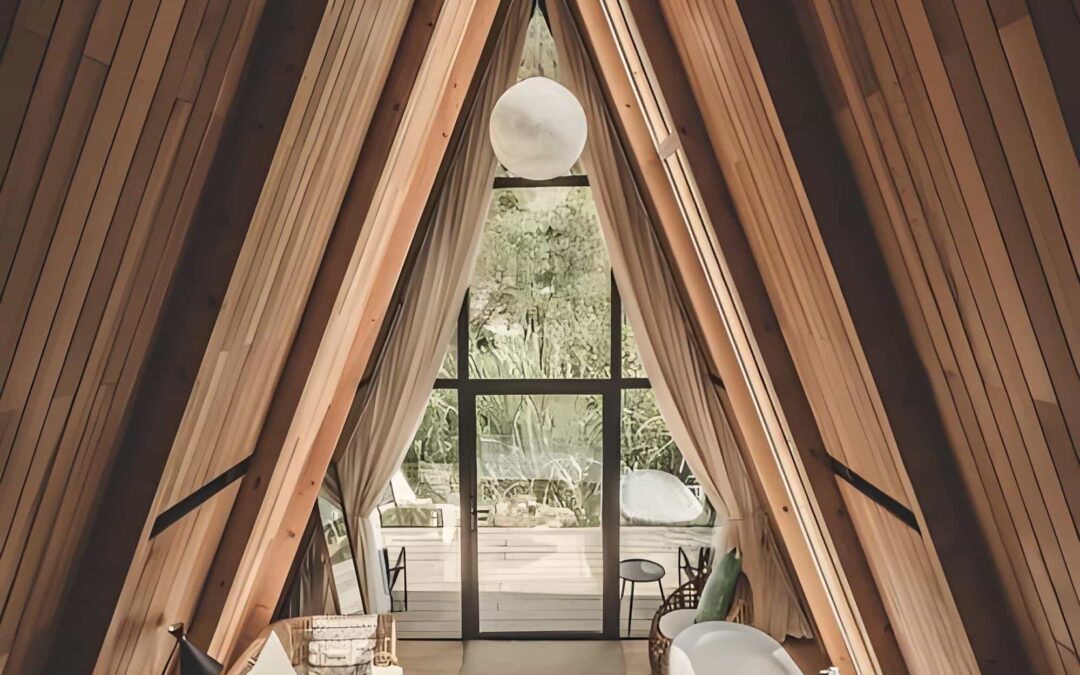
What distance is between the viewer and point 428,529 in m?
4.35

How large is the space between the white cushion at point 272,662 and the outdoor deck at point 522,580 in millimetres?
1711

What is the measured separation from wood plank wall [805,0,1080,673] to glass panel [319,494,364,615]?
3470 millimetres

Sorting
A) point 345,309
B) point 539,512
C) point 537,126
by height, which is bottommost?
point 539,512

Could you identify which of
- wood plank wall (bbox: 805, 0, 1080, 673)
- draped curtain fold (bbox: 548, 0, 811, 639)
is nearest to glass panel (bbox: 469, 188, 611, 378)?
draped curtain fold (bbox: 548, 0, 811, 639)

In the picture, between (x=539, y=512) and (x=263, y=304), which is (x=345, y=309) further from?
(x=539, y=512)

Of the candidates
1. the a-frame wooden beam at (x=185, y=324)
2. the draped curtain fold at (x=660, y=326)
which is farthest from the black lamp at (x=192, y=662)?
the draped curtain fold at (x=660, y=326)

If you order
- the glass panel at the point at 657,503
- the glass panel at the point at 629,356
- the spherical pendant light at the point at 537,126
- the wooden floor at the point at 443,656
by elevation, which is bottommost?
the wooden floor at the point at 443,656

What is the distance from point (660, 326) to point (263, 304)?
2551 millimetres

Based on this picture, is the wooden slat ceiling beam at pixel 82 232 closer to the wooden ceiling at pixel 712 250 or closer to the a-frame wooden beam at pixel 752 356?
the wooden ceiling at pixel 712 250

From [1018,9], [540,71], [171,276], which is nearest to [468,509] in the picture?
[540,71]

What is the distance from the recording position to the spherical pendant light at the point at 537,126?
232 cm

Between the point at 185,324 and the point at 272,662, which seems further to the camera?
the point at 272,662

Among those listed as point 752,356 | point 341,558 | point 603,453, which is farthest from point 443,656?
point 752,356

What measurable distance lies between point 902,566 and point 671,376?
7.41ft
